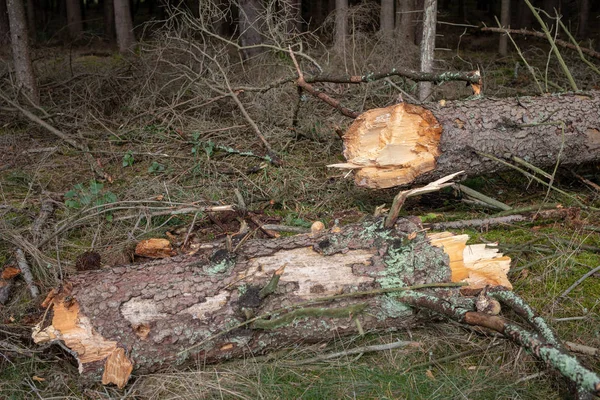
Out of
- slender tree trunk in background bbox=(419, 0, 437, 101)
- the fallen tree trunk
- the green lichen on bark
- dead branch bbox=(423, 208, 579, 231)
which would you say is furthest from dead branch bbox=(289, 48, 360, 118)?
the green lichen on bark

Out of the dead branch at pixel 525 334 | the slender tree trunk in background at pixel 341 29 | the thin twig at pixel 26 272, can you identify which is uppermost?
the slender tree trunk in background at pixel 341 29

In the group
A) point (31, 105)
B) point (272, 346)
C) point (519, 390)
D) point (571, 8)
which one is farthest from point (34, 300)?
point (571, 8)

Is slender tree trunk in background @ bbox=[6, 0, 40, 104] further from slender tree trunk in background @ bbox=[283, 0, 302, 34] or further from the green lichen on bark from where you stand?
the green lichen on bark

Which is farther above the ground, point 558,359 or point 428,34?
point 428,34

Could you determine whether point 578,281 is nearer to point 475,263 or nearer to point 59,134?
point 475,263

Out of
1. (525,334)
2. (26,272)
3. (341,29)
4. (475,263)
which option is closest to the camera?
(525,334)

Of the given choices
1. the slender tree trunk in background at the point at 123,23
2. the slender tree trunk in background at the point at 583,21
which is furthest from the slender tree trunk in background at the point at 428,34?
the slender tree trunk in background at the point at 583,21

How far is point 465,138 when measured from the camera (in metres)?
3.95

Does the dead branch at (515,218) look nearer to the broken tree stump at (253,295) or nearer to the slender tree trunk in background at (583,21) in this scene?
the broken tree stump at (253,295)

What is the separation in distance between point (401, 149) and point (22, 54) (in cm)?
445

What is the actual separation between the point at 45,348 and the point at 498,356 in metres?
2.15

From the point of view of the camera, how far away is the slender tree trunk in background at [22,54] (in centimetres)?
601

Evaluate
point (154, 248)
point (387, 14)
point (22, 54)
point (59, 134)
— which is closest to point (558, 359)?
point (154, 248)

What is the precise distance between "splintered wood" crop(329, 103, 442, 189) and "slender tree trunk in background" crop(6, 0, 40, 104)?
12.8ft
